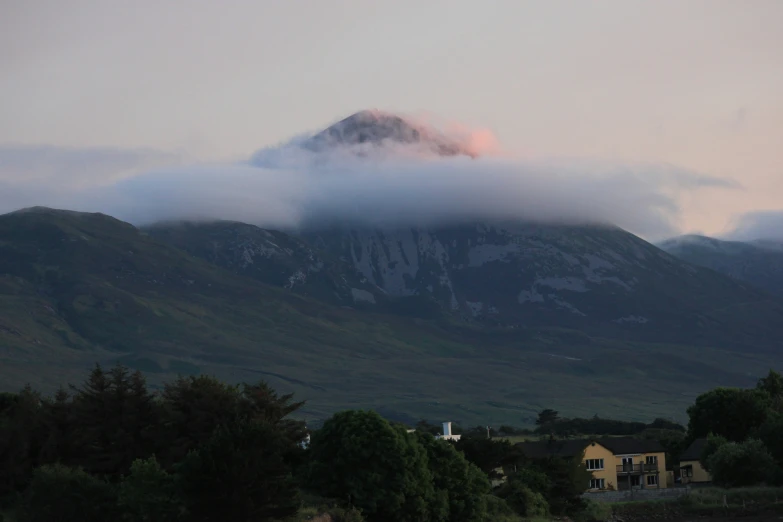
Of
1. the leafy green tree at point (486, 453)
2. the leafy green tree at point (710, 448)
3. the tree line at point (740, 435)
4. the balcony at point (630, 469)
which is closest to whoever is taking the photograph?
the leafy green tree at point (486, 453)

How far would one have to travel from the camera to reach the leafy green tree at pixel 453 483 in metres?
84.4

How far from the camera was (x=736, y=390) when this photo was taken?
14475 centimetres

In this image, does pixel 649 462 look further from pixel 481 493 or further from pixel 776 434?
pixel 481 493

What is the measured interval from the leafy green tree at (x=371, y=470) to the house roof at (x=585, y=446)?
43698 mm

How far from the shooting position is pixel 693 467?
417ft

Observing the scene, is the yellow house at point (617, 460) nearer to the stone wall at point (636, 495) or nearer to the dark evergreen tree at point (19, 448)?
the stone wall at point (636, 495)

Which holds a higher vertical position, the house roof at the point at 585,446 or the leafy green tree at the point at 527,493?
the house roof at the point at 585,446

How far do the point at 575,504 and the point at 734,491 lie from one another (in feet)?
53.1

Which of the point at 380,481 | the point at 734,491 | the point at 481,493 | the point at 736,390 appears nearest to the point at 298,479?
the point at 380,481

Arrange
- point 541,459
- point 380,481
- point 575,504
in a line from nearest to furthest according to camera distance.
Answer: point 380,481 < point 575,504 < point 541,459

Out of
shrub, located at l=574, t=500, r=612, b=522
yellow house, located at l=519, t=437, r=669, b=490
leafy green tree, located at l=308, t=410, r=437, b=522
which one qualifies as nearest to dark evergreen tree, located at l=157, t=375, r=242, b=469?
leafy green tree, located at l=308, t=410, r=437, b=522

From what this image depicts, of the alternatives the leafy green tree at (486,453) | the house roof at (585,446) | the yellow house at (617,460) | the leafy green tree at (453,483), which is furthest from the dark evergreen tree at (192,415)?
the house roof at (585,446)

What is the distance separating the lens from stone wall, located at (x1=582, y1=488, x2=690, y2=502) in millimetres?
110000

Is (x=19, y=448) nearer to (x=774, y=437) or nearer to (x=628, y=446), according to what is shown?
(x=628, y=446)
